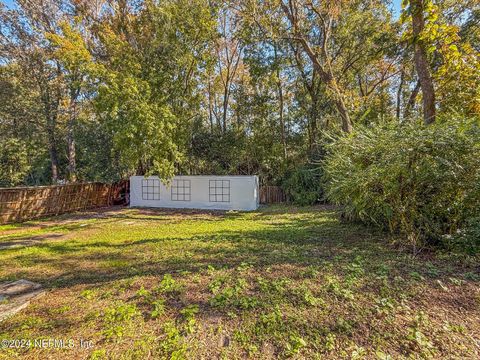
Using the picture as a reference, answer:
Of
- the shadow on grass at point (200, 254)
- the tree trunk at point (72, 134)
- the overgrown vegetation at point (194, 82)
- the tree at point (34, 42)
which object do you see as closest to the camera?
the shadow on grass at point (200, 254)

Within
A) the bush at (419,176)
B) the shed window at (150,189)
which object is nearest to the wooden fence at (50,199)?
the shed window at (150,189)

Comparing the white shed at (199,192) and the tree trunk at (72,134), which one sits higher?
the tree trunk at (72,134)

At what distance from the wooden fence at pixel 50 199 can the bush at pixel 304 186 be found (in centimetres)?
902

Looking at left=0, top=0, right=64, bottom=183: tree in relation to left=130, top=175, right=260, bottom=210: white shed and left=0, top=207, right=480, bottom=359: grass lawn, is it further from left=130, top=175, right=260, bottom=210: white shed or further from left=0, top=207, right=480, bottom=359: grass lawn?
left=0, top=207, right=480, bottom=359: grass lawn

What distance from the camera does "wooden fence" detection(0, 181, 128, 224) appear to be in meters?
8.51

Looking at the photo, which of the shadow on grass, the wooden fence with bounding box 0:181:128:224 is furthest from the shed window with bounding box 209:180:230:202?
the wooden fence with bounding box 0:181:128:224

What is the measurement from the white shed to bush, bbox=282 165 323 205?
184 cm

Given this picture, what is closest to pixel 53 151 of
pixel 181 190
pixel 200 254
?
pixel 181 190

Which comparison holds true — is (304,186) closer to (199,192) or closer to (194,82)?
(199,192)

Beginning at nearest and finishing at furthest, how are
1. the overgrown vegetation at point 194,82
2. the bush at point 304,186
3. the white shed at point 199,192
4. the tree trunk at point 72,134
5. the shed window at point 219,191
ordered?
the overgrown vegetation at point 194,82, the white shed at point 199,192, the shed window at point 219,191, the bush at point 304,186, the tree trunk at point 72,134

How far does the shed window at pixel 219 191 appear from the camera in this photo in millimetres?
11094

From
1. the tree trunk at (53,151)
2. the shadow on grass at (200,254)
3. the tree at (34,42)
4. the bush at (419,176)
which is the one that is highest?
the tree at (34,42)

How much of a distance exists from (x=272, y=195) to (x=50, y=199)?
31.5 feet

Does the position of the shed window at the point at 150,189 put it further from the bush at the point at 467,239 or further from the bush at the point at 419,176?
the bush at the point at 467,239
